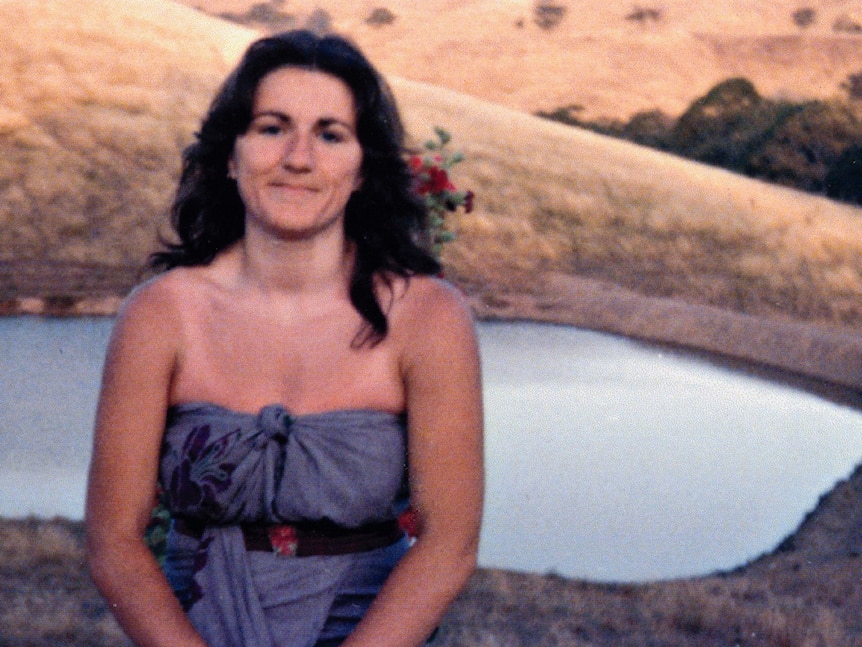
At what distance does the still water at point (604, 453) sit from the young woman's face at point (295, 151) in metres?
5.20

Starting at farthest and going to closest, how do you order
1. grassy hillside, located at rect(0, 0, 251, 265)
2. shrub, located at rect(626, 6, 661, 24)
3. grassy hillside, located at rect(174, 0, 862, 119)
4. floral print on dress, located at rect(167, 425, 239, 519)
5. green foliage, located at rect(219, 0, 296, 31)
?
shrub, located at rect(626, 6, 661, 24), green foliage, located at rect(219, 0, 296, 31), grassy hillside, located at rect(174, 0, 862, 119), grassy hillside, located at rect(0, 0, 251, 265), floral print on dress, located at rect(167, 425, 239, 519)

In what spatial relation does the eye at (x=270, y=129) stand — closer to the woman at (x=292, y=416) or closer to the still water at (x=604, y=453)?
the woman at (x=292, y=416)

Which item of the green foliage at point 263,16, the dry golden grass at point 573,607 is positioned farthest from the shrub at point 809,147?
the green foliage at point 263,16

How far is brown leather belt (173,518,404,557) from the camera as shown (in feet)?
6.92

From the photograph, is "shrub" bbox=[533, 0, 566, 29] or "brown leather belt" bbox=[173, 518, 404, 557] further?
"shrub" bbox=[533, 0, 566, 29]

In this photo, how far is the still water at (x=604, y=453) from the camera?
7.75 m

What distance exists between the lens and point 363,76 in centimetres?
220

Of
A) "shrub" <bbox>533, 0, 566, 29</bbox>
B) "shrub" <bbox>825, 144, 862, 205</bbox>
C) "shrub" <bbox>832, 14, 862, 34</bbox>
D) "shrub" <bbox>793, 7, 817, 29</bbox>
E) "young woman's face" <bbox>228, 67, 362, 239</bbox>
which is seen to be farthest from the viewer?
"shrub" <bbox>793, 7, 817, 29</bbox>

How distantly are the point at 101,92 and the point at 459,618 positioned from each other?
62.9 ft

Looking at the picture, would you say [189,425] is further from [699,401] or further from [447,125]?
[447,125]

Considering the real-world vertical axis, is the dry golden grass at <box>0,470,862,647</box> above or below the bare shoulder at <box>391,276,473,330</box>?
below

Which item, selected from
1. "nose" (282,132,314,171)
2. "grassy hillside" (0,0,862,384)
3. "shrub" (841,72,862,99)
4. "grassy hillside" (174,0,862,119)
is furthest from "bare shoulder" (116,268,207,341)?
"grassy hillside" (174,0,862,119)

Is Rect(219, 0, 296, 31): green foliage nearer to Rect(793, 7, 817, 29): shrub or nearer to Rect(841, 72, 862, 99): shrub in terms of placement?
Rect(841, 72, 862, 99): shrub

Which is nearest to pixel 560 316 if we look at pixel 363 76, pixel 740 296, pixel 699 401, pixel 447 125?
pixel 740 296
